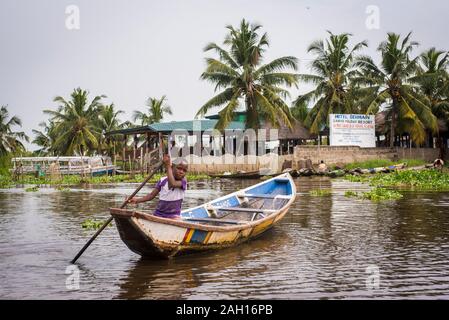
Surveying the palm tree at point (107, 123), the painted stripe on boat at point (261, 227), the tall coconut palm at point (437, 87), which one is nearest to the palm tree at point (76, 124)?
the palm tree at point (107, 123)

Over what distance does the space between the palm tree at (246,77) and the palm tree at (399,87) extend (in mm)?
4977

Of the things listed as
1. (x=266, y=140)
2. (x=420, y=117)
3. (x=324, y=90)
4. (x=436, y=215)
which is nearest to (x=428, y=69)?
(x=420, y=117)

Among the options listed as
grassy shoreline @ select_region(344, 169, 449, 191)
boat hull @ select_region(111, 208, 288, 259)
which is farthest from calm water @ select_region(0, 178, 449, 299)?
grassy shoreline @ select_region(344, 169, 449, 191)

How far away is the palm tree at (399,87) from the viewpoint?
1214 inches

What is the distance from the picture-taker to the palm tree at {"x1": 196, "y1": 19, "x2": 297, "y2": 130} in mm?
29766

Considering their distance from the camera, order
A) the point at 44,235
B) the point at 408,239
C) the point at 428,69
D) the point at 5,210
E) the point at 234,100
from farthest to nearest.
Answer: the point at 428,69
the point at 234,100
the point at 5,210
the point at 44,235
the point at 408,239

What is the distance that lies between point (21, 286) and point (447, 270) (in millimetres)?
5489

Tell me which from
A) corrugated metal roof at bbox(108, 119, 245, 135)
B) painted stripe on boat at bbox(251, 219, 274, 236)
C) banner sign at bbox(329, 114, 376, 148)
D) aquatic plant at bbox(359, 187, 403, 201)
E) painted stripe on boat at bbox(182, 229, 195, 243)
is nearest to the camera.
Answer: painted stripe on boat at bbox(182, 229, 195, 243)

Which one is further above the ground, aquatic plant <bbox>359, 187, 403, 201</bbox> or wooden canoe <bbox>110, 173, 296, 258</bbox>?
wooden canoe <bbox>110, 173, 296, 258</bbox>

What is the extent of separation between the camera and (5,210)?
15.2 meters

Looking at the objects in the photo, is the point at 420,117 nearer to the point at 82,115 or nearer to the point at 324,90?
the point at 324,90

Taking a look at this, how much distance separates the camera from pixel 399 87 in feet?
104

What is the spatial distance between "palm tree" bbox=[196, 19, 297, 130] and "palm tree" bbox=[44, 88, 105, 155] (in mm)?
16157

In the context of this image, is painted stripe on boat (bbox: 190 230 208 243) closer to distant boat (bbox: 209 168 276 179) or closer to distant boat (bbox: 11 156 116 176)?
distant boat (bbox: 209 168 276 179)
